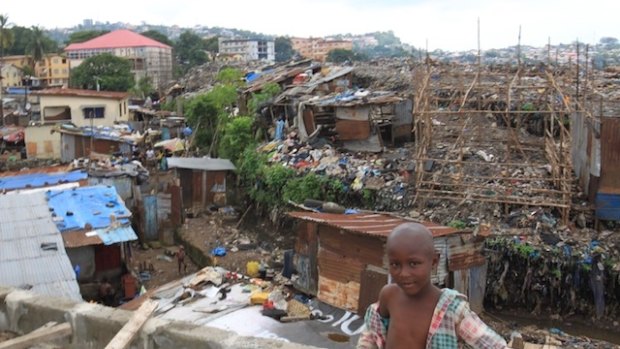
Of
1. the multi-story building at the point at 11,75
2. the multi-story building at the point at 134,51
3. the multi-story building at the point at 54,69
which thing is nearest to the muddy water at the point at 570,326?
the multi-story building at the point at 11,75

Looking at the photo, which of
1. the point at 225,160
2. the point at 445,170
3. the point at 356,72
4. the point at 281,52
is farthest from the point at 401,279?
the point at 281,52

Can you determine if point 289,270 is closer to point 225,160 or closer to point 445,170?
point 445,170

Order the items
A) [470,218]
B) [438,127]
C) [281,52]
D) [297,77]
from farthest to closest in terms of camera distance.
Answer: [281,52], [297,77], [438,127], [470,218]

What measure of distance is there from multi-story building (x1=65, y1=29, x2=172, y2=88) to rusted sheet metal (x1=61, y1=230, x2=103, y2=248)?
4376 centimetres

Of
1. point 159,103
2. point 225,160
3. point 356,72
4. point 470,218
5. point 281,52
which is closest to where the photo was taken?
point 470,218

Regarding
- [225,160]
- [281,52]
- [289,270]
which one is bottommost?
[289,270]

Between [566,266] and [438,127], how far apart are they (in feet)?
25.7

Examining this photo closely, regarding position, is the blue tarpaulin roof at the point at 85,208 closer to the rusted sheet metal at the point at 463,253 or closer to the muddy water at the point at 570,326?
the rusted sheet metal at the point at 463,253

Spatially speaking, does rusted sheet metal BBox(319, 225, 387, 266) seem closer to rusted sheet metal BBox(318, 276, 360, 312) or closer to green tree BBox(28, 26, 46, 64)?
rusted sheet metal BBox(318, 276, 360, 312)

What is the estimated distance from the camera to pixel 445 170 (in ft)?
48.1

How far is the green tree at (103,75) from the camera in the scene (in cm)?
3856

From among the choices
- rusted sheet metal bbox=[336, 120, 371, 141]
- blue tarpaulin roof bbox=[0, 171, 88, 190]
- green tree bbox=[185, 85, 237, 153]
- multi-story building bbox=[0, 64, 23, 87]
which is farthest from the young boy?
multi-story building bbox=[0, 64, 23, 87]

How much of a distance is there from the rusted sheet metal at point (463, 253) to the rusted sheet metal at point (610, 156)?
147 inches

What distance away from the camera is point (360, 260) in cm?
904
